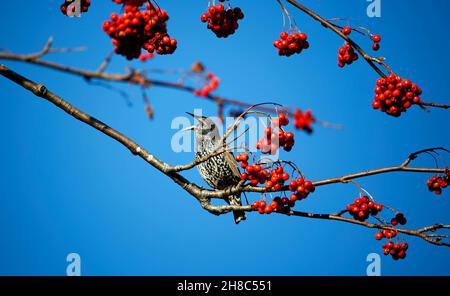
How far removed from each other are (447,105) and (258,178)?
4.04 ft

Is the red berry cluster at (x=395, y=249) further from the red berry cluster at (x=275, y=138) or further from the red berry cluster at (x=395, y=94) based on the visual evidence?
the red berry cluster at (x=275, y=138)

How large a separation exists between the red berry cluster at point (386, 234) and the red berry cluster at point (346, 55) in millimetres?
1341

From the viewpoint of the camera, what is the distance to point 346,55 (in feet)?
11.7

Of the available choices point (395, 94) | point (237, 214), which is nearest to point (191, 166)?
point (395, 94)

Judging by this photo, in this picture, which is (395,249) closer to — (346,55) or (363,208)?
(363,208)

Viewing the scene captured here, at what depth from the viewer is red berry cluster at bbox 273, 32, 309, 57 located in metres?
3.51

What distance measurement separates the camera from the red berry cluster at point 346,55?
11.6 ft

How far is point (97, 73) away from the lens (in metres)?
1.00

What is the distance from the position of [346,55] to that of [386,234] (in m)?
1.42
